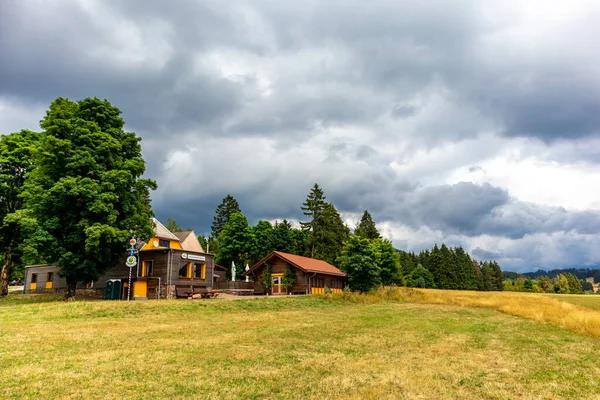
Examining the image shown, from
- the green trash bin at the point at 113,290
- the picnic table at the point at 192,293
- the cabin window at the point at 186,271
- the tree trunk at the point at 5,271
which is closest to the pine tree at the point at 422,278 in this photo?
the cabin window at the point at 186,271

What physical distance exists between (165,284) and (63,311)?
53.8 ft

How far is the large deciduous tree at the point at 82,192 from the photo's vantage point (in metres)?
30.5

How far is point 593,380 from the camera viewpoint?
32.9 feet

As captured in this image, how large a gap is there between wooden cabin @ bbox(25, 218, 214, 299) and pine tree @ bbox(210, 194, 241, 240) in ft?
145

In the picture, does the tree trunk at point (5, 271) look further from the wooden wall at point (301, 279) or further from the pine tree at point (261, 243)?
the pine tree at point (261, 243)

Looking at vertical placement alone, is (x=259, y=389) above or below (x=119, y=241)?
below

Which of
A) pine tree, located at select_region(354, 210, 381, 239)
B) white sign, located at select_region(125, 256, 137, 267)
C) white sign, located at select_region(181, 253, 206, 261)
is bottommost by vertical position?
white sign, located at select_region(125, 256, 137, 267)

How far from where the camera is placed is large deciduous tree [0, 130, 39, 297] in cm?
3647

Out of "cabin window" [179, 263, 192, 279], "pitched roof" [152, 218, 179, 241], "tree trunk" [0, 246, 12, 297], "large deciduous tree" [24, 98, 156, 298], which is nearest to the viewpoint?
"large deciduous tree" [24, 98, 156, 298]

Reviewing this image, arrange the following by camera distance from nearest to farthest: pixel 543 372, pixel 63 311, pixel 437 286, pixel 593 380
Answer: pixel 593 380 < pixel 543 372 < pixel 63 311 < pixel 437 286

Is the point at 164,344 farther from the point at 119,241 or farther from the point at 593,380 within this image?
the point at 119,241

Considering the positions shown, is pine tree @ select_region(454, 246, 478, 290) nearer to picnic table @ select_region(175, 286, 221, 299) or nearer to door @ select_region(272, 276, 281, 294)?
door @ select_region(272, 276, 281, 294)

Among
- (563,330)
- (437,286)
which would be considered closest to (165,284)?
(563,330)

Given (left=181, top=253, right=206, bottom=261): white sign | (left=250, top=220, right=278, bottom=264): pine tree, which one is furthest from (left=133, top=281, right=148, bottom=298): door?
(left=250, top=220, right=278, bottom=264): pine tree
